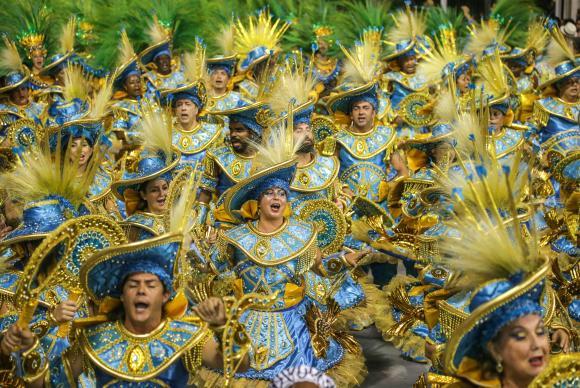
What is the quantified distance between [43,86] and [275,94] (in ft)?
16.1

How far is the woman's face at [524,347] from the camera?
371 cm

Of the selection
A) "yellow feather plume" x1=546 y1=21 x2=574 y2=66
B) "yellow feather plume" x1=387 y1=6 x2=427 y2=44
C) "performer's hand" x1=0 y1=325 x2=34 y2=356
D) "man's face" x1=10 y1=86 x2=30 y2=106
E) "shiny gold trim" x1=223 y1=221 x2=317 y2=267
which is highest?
"yellow feather plume" x1=387 y1=6 x2=427 y2=44

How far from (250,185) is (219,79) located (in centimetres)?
571

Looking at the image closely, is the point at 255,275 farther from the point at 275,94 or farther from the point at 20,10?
the point at 20,10

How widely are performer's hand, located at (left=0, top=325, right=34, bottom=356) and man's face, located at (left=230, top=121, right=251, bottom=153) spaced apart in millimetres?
4155

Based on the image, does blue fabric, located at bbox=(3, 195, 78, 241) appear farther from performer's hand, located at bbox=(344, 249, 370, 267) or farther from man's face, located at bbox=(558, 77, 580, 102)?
man's face, located at bbox=(558, 77, 580, 102)

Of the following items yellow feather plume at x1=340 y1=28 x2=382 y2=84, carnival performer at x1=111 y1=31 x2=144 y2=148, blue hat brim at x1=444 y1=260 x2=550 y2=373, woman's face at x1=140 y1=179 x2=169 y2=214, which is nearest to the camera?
blue hat brim at x1=444 y1=260 x2=550 y2=373

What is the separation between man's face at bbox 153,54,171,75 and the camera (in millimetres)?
12617

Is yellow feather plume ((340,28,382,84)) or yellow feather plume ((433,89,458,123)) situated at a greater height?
yellow feather plume ((340,28,382,84))

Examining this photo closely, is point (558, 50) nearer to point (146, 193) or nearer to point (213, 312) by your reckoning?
point (146, 193)

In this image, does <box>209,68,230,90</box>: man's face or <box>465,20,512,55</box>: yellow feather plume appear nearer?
<box>209,68,230,90</box>: man's face

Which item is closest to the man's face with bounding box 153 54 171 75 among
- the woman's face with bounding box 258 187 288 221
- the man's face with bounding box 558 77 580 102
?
the man's face with bounding box 558 77 580 102

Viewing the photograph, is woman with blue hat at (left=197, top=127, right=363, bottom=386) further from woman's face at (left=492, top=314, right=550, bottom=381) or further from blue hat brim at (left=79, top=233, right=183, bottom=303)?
woman's face at (left=492, top=314, right=550, bottom=381)

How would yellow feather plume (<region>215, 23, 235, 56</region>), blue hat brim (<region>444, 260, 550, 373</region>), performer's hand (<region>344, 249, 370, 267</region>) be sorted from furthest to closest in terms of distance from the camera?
yellow feather plume (<region>215, 23, 235, 56</region>) < performer's hand (<region>344, 249, 370, 267</region>) < blue hat brim (<region>444, 260, 550, 373</region>)
